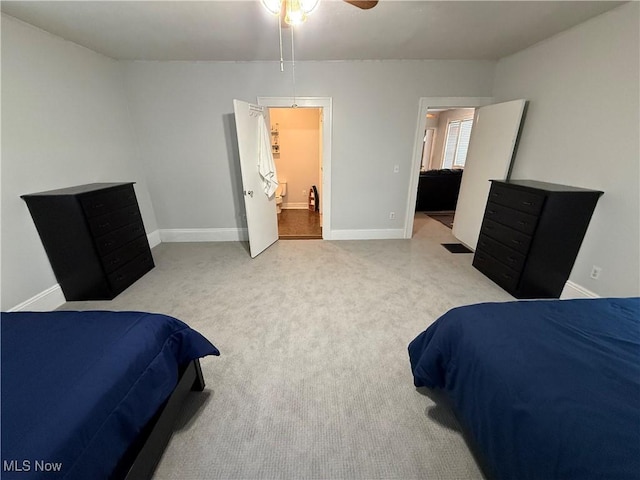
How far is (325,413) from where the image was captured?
1.48m

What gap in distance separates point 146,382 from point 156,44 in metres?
3.20

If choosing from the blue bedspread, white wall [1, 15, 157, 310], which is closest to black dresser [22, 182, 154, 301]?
white wall [1, 15, 157, 310]

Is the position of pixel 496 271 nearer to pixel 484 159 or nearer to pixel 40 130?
pixel 484 159

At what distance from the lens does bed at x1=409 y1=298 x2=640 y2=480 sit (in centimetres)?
75

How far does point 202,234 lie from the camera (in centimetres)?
400

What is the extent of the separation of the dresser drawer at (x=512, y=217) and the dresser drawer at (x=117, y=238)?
3894mm

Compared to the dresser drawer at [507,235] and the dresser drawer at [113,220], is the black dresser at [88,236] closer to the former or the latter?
the dresser drawer at [113,220]

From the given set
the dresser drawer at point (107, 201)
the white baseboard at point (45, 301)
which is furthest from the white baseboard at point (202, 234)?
the white baseboard at point (45, 301)

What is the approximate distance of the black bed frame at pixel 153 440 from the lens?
101cm

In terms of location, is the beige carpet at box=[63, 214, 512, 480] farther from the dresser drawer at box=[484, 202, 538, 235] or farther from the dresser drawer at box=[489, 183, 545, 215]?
the dresser drawer at box=[489, 183, 545, 215]

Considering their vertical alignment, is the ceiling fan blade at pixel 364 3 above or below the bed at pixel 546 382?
above

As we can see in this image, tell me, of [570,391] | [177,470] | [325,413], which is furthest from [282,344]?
[570,391]

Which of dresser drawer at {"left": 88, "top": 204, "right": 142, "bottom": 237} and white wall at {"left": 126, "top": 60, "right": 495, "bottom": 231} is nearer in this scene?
dresser drawer at {"left": 88, "top": 204, "right": 142, "bottom": 237}

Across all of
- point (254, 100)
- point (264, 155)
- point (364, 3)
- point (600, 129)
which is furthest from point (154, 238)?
point (600, 129)
